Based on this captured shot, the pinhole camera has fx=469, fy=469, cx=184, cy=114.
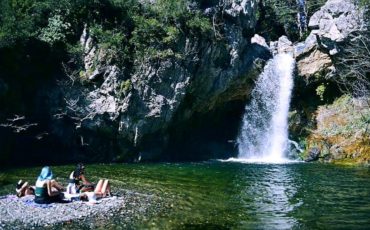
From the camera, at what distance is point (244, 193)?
18578 mm

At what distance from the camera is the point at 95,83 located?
28719mm

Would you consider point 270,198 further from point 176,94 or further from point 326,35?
point 326,35

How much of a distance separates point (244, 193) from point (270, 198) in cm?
124

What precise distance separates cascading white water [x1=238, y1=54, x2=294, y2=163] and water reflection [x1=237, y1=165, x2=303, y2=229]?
427 inches

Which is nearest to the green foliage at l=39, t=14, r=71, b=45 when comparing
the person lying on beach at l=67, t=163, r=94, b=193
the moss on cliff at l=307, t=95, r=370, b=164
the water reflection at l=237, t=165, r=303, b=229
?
the person lying on beach at l=67, t=163, r=94, b=193

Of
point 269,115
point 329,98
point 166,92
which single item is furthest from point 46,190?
point 329,98

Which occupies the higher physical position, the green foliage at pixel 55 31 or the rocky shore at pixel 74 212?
the green foliage at pixel 55 31

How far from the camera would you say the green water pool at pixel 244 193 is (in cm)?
1390

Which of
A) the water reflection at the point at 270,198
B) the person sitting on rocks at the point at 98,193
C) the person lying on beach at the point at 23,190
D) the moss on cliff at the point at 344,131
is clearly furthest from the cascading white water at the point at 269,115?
the person lying on beach at the point at 23,190

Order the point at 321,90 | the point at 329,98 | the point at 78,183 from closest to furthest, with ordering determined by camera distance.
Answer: the point at 78,183, the point at 321,90, the point at 329,98

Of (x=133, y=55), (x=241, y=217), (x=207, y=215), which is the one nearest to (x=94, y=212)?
(x=207, y=215)

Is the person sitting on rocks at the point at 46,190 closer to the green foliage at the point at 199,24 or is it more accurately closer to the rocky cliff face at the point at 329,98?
the green foliage at the point at 199,24

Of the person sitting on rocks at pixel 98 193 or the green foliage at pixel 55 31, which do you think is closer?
the person sitting on rocks at pixel 98 193

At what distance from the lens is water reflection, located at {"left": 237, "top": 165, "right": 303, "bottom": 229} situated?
45.9 ft
